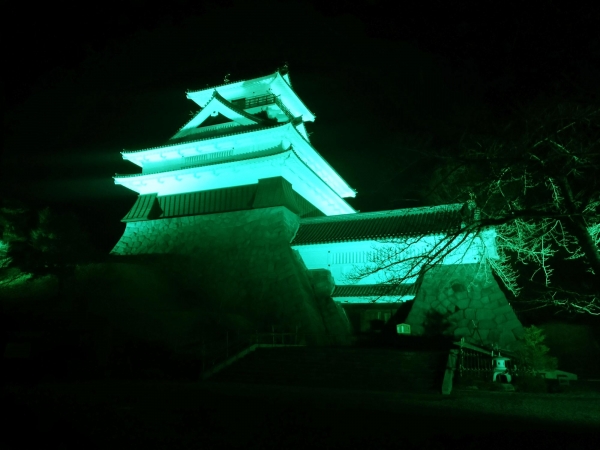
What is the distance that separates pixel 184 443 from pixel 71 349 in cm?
878

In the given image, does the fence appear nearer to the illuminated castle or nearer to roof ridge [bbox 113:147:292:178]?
the illuminated castle

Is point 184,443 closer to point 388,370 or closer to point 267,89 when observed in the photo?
point 388,370

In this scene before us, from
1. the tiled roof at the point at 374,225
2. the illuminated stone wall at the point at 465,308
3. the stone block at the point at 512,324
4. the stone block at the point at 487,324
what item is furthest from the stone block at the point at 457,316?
the tiled roof at the point at 374,225

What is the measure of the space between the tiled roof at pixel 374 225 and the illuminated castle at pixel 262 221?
5 cm

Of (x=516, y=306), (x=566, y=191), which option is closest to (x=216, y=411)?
(x=566, y=191)

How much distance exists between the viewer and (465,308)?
1598 cm

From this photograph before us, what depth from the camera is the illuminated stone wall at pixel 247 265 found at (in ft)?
55.6

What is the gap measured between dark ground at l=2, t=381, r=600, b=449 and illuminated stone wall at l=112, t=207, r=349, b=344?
705 cm

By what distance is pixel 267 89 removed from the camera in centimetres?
2625

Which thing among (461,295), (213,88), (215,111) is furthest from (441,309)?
(213,88)

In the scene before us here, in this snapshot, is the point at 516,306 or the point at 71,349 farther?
the point at 516,306

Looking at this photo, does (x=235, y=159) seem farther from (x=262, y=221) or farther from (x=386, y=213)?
(x=386, y=213)

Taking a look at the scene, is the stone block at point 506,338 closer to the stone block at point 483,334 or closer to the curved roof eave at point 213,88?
the stone block at point 483,334

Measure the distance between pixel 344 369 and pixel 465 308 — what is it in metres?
6.60
